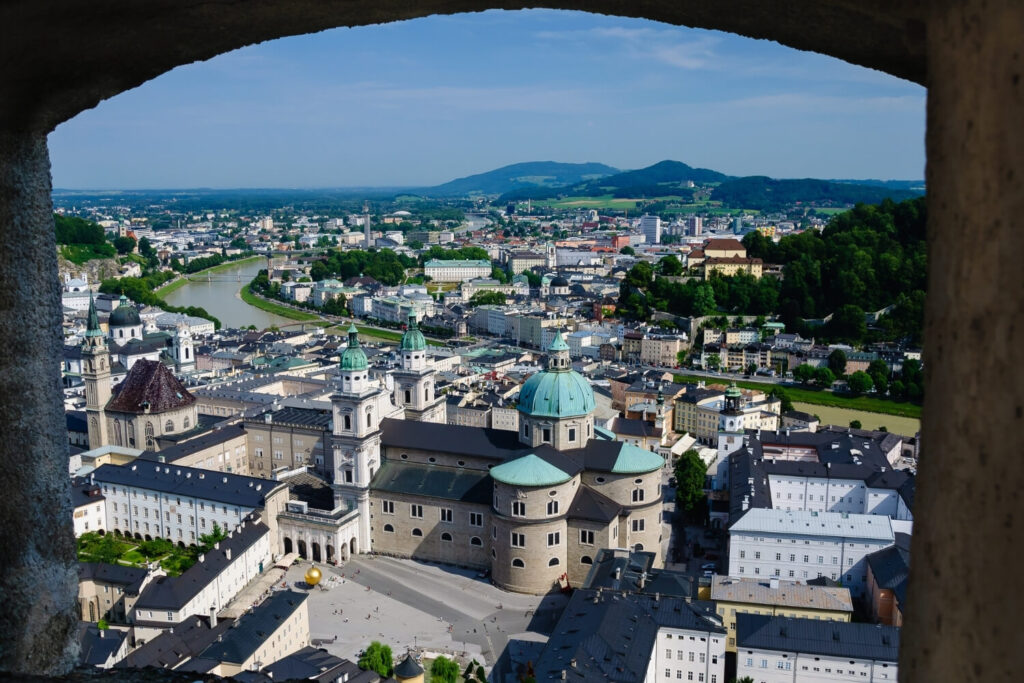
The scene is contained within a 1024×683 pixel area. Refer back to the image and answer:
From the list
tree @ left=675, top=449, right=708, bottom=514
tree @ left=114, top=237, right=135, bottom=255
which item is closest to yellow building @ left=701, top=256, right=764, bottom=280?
tree @ left=675, top=449, right=708, bottom=514

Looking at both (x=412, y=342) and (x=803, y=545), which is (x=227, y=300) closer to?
(x=412, y=342)

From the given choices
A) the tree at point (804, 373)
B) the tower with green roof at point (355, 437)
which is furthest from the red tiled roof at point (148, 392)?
the tree at point (804, 373)

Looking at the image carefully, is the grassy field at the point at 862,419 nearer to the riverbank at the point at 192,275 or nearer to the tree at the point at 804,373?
the tree at the point at 804,373

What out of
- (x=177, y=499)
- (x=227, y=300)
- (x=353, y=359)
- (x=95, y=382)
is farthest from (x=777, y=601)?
(x=227, y=300)

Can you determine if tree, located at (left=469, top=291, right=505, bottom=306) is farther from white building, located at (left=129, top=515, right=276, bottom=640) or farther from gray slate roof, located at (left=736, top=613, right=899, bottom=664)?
gray slate roof, located at (left=736, top=613, right=899, bottom=664)

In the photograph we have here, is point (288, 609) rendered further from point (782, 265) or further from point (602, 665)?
point (782, 265)
